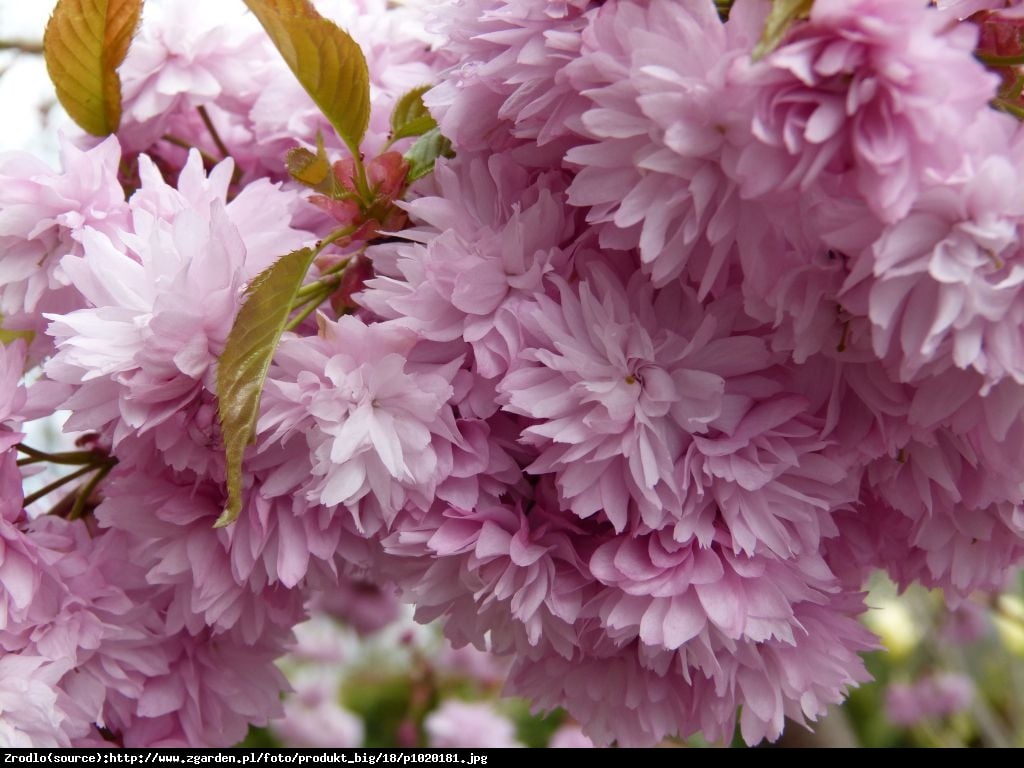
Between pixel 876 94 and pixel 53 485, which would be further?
pixel 53 485

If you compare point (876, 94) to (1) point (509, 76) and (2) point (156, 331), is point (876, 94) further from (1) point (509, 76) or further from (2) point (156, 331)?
(2) point (156, 331)

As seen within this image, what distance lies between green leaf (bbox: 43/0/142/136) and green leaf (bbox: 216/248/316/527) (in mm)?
217


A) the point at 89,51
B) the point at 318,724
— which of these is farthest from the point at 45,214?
the point at 318,724

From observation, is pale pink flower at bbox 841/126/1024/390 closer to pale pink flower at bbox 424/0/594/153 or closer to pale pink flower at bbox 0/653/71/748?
pale pink flower at bbox 424/0/594/153

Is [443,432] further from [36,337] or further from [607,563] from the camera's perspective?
[36,337]

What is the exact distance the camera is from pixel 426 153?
55 centimetres

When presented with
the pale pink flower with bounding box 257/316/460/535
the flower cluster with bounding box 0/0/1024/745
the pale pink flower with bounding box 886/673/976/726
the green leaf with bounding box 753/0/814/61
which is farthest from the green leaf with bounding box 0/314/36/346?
the pale pink flower with bounding box 886/673/976/726

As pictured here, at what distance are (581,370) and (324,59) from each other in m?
0.21

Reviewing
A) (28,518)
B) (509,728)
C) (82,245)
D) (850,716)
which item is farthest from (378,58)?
(850,716)

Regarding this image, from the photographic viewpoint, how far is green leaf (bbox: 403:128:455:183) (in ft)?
1.79

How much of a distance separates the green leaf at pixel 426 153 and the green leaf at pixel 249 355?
9cm

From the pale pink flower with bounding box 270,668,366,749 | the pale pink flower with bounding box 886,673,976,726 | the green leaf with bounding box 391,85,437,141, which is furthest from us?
the pale pink flower with bounding box 886,673,976,726

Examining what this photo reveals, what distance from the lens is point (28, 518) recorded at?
2.00 feet

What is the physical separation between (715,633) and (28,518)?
43 centimetres
